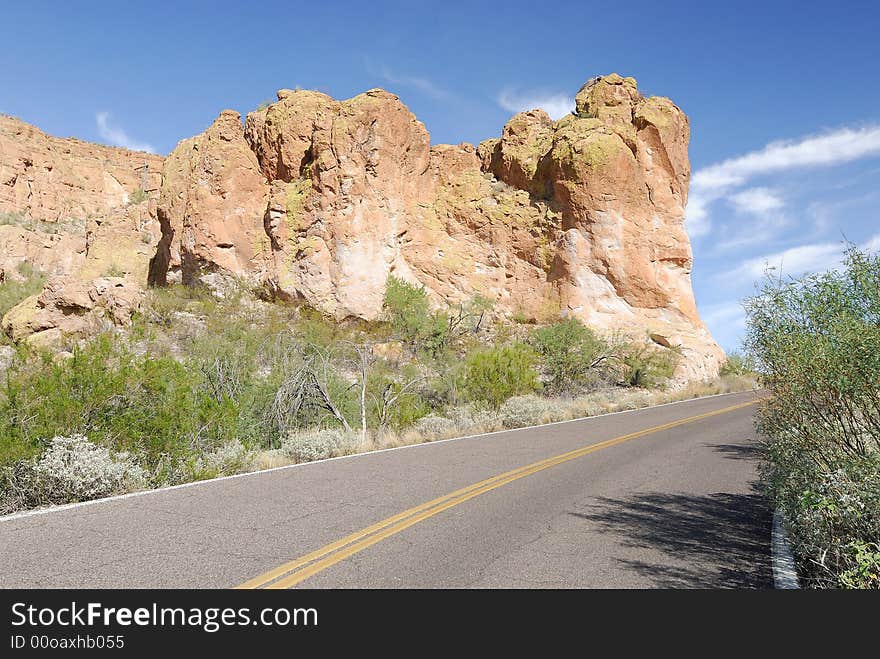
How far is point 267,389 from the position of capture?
640 inches

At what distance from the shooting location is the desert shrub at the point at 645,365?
99.9ft

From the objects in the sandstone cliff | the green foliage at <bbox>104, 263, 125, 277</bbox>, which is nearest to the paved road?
the sandstone cliff

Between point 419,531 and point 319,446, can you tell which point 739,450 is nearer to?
point 319,446

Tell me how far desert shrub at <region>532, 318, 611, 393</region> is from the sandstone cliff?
7.74 m

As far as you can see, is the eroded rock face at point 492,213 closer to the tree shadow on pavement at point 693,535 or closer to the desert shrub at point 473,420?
the desert shrub at point 473,420

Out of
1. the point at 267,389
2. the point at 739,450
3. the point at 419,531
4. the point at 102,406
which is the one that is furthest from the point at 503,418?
the point at 419,531

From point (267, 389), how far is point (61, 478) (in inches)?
383

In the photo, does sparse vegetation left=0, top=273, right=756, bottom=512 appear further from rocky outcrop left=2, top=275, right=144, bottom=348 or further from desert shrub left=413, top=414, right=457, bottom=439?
rocky outcrop left=2, top=275, right=144, bottom=348

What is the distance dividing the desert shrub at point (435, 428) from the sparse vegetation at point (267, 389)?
58 mm

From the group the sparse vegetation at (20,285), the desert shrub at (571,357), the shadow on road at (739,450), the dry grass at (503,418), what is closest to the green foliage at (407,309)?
the desert shrub at (571,357)

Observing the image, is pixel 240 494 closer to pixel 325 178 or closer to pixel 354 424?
pixel 354 424
